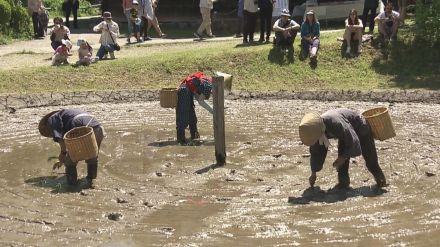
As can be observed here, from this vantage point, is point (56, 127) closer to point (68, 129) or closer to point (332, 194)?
point (68, 129)

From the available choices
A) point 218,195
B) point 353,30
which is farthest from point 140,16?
point 218,195

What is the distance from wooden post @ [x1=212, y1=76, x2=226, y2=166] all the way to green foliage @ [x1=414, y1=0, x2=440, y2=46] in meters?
10.1

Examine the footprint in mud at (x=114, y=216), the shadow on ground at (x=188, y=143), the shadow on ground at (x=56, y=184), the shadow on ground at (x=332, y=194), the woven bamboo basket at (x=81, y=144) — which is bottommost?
the shadow on ground at (x=188, y=143)

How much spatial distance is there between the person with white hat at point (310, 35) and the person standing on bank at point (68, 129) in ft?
31.8

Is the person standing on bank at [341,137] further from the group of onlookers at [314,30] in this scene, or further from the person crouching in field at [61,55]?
the person crouching in field at [61,55]

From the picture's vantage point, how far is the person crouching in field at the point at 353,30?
18344mm

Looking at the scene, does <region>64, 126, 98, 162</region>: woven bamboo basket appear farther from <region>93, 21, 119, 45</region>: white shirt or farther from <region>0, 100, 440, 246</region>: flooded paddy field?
<region>93, 21, 119, 45</region>: white shirt

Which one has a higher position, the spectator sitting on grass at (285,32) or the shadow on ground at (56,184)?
the spectator sitting on grass at (285,32)

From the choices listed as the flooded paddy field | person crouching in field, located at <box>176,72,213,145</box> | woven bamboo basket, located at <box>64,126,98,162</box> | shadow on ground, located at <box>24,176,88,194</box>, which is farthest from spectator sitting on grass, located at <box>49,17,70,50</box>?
woven bamboo basket, located at <box>64,126,98,162</box>

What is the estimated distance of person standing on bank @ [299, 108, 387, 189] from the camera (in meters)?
8.18

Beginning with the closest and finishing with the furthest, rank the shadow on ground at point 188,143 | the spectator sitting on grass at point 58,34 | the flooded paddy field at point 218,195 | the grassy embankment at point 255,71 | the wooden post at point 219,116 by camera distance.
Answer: the flooded paddy field at point 218,195 → the wooden post at point 219,116 → the shadow on ground at point 188,143 → the grassy embankment at point 255,71 → the spectator sitting on grass at point 58,34

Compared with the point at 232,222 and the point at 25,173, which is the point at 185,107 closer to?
the point at 25,173

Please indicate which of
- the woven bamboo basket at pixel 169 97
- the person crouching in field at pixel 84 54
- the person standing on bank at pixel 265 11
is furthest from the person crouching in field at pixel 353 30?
the woven bamboo basket at pixel 169 97

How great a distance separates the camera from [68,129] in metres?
9.12
